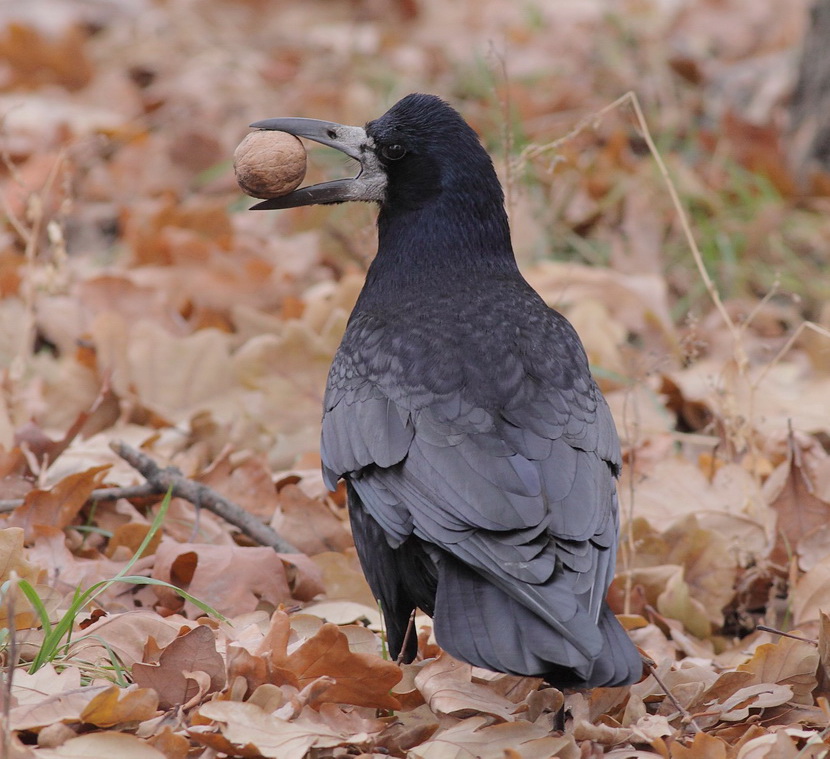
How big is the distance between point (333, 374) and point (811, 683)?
4.81 ft

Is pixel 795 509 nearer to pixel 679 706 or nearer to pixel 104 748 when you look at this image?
pixel 679 706

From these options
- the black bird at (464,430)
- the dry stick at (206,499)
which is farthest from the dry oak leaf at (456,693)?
the dry stick at (206,499)

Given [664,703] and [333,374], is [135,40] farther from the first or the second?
[664,703]

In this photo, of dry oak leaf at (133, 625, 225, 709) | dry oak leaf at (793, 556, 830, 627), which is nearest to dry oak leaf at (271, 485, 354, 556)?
dry oak leaf at (133, 625, 225, 709)

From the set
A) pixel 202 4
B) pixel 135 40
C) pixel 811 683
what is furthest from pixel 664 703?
pixel 202 4

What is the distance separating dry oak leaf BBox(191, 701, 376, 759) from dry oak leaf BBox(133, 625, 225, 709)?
0.38ft

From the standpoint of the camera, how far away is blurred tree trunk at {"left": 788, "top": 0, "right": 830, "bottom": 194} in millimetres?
6293

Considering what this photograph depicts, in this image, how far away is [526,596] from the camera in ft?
8.21

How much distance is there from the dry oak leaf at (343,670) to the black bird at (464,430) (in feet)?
0.62

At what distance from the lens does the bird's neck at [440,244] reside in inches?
136

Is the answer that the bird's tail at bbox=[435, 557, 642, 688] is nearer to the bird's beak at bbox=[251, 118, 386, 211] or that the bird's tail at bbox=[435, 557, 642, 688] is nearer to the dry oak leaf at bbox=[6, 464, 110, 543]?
the dry oak leaf at bbox=[6, 464, 110, 543]

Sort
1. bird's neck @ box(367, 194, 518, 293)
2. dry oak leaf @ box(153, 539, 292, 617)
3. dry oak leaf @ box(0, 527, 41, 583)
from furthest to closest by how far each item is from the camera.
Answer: bird's neck @ box(367, 194, 518, 293)
dry oak leaf @ box(153, 539, 292, 617)
dry oak leaf @ box(0, 527, 41, 583)

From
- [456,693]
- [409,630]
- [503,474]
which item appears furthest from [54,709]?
[503,474]

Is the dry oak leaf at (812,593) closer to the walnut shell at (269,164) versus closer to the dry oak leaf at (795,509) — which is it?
the dry oak leaf at (795,509)
